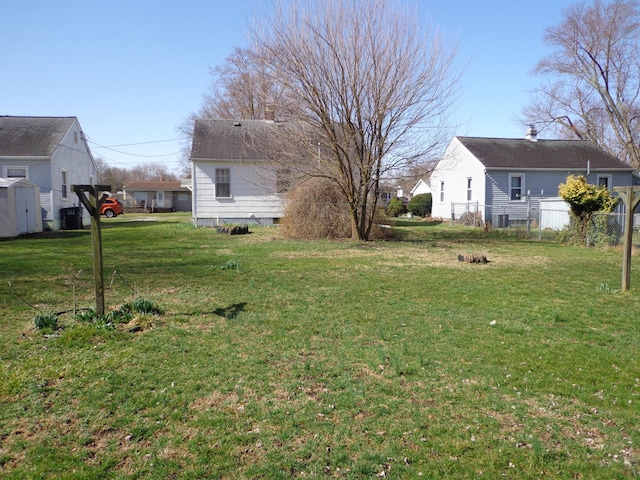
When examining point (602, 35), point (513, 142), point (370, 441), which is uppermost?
point (602, 35)

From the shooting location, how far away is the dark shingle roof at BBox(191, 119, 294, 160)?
2103cm

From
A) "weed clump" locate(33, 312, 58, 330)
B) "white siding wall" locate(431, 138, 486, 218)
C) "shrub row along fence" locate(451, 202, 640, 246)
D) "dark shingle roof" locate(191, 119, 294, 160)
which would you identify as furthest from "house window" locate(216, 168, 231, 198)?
"weed clump" locate(33, 312, 58, 330)

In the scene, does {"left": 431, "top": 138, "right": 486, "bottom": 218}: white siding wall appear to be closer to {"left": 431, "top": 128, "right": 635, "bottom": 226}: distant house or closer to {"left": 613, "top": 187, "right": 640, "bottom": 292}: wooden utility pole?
{"left": 431, "top": 128, "right": 635, "bottom": 226}: distant house

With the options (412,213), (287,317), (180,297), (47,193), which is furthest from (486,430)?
(412,213)

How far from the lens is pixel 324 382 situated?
13.6 feet

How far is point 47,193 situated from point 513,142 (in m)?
24.1

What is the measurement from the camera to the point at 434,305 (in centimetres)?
681

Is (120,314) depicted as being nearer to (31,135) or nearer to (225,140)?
(225,140)

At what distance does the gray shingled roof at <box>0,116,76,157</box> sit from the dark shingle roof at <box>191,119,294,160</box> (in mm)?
6051

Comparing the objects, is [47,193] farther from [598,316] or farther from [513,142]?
[513,142]

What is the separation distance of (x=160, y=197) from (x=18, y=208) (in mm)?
32248

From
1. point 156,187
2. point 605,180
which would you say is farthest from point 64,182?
point 605,180

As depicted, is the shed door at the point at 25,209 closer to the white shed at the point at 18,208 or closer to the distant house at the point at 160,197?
the white shed at the point at 18,208

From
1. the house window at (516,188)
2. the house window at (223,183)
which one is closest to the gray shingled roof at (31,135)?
the house window at (223,183)
